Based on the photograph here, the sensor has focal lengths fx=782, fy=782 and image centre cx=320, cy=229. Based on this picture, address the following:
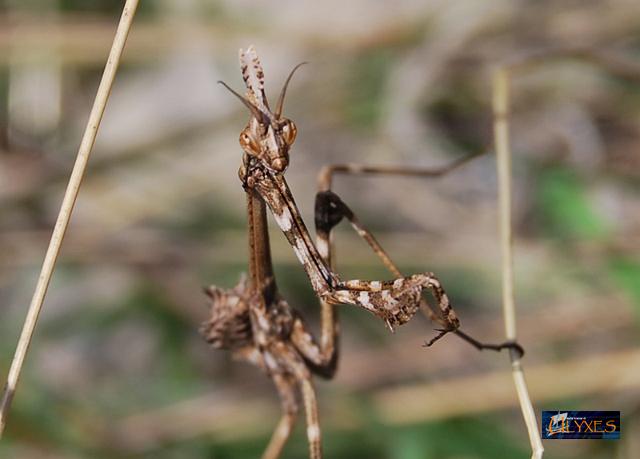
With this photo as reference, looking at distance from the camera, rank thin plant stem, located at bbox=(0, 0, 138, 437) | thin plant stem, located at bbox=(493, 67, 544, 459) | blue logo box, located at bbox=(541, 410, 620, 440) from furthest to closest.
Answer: blue logo box, located at bbox=(541, 410, 620, 440) < thin plant stem, located at bbox=(493, 67, 544, 459) < thin plant stem, located at bbox=(0, 0, 138, 437)

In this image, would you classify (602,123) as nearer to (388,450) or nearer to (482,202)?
(482,202)

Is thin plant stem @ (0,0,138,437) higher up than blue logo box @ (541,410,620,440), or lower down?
higher up

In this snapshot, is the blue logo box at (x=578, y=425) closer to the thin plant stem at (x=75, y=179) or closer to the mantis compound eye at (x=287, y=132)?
the mantis compound eye at (x=287, y=132)

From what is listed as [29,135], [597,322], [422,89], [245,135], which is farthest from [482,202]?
[245,135]

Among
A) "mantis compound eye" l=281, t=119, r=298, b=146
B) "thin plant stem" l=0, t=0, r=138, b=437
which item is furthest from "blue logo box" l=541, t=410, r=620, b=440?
"thin plant stem" l=0, t=0, r=138, b=437

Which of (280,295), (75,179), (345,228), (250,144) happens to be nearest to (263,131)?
(250,144)

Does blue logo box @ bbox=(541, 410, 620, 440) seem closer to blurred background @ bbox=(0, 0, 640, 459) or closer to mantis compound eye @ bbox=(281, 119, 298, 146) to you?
blurred background @ bbox=(0, 0, 640, 459)
